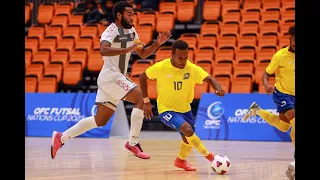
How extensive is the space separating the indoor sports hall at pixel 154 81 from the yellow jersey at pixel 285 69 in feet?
3.47

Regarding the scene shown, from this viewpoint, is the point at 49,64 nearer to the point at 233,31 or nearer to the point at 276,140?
the point at 233,31

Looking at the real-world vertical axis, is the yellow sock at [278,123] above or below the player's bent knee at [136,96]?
below

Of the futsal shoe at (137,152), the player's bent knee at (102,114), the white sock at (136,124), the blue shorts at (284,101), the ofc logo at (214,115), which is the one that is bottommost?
the ofc logo at (214,115)

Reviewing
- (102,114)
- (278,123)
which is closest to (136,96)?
(102,114)

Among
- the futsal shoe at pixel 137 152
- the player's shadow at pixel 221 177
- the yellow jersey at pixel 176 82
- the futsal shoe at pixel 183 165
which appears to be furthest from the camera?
the futsal shoe at pixel 137 152

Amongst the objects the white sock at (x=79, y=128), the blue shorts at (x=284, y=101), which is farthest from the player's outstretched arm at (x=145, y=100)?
the blue shorts at (x=284, y=101)

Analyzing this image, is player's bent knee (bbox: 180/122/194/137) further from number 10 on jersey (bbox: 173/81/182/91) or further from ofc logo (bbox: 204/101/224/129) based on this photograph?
ofc logo (bbox: 204/101/224/129)

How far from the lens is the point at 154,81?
712 inches

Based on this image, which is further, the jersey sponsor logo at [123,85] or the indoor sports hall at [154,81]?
the indoor sports hall at [154,81]

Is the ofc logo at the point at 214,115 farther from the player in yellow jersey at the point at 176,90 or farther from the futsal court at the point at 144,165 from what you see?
the player in yellow jersey at the point at 176,90

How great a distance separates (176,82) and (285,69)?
6.45 feet

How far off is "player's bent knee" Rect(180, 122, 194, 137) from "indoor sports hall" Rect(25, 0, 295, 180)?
2.95ft

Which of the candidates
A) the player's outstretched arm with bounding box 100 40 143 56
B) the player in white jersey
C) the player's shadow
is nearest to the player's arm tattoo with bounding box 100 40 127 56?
the player's outstretched arm with bounding box 100 40 143 56

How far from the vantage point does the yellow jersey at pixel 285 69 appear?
29.6 ft
